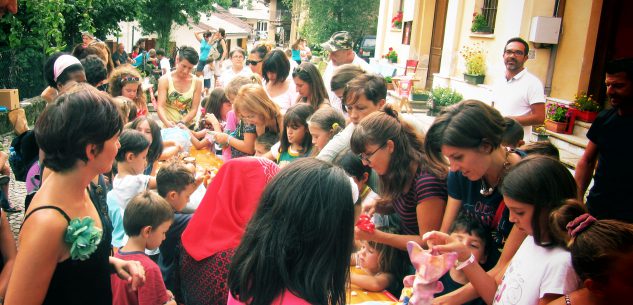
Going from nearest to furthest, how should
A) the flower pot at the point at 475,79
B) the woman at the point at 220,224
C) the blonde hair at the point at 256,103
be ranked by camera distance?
the woman at the point at 220,224 → the blonde hair at the point at 256,103 → the flower pot at the point at 475,79

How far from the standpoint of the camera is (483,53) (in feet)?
39.7

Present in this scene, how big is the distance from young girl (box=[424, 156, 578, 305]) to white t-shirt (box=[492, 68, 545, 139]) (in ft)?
10.3

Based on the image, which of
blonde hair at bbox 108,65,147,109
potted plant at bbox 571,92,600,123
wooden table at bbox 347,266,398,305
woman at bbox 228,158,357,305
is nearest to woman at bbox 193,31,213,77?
blonde hair at bbox 108,65,147,109

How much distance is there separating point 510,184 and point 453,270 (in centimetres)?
68

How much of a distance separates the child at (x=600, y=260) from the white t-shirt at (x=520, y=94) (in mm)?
3474

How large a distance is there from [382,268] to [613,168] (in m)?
1.79

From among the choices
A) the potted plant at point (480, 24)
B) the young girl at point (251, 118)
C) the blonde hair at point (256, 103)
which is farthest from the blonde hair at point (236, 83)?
the potted plant at point (480, 24)

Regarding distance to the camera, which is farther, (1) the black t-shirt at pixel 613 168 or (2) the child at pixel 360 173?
(1) the black t-shirt at pixel 613 168

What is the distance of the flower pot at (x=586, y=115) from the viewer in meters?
7.91

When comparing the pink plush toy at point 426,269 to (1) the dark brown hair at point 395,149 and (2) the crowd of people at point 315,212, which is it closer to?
(2) the crowd of people at point 315,212

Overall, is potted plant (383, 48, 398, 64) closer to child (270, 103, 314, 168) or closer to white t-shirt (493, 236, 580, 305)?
child (270, 103, 314, 168)

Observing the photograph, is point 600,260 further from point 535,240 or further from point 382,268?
point 382,268

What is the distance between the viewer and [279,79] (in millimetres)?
5562

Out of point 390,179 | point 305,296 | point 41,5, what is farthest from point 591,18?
point 41,5
